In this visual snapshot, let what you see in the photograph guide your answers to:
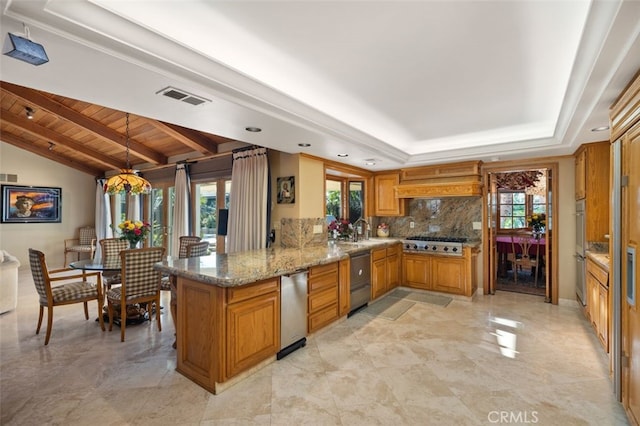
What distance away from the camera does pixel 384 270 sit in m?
4.66

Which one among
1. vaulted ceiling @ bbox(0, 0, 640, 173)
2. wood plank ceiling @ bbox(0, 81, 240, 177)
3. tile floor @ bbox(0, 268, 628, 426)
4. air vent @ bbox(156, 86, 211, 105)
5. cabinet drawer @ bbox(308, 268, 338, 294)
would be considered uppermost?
wood plank ceiling @ bbox(0, 81, 240, 177)

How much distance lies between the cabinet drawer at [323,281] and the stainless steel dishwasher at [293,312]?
155 millimetres

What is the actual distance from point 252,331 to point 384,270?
2.71 meters

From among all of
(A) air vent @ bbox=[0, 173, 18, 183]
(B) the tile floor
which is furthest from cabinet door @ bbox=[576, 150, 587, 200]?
(A) air vent @ bbox=[0, 173, 18, 183]

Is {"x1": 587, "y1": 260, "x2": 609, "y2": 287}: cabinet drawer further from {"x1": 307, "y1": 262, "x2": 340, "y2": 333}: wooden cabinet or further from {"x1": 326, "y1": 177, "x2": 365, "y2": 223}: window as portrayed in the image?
{"x1": 326, "y1": 177, "x2": 365, "y2": 223}: window

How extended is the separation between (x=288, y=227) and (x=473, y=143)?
119 inches

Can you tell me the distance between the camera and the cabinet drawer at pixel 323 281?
123 inches

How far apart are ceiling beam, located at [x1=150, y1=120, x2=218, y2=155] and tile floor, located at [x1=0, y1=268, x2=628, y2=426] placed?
9.25 feet

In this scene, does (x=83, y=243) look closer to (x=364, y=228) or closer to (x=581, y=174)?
(x=364, y=228)

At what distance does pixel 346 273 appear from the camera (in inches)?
146

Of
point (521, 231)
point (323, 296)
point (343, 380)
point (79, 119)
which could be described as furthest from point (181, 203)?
point (521, 231)

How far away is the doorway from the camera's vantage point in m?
4.50

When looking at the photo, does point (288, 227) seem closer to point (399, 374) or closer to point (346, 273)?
point (346, 273)

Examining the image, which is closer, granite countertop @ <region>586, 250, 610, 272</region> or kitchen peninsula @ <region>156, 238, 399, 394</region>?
kitchen peninsula @ <region>156, 238, 399, 394</region>
